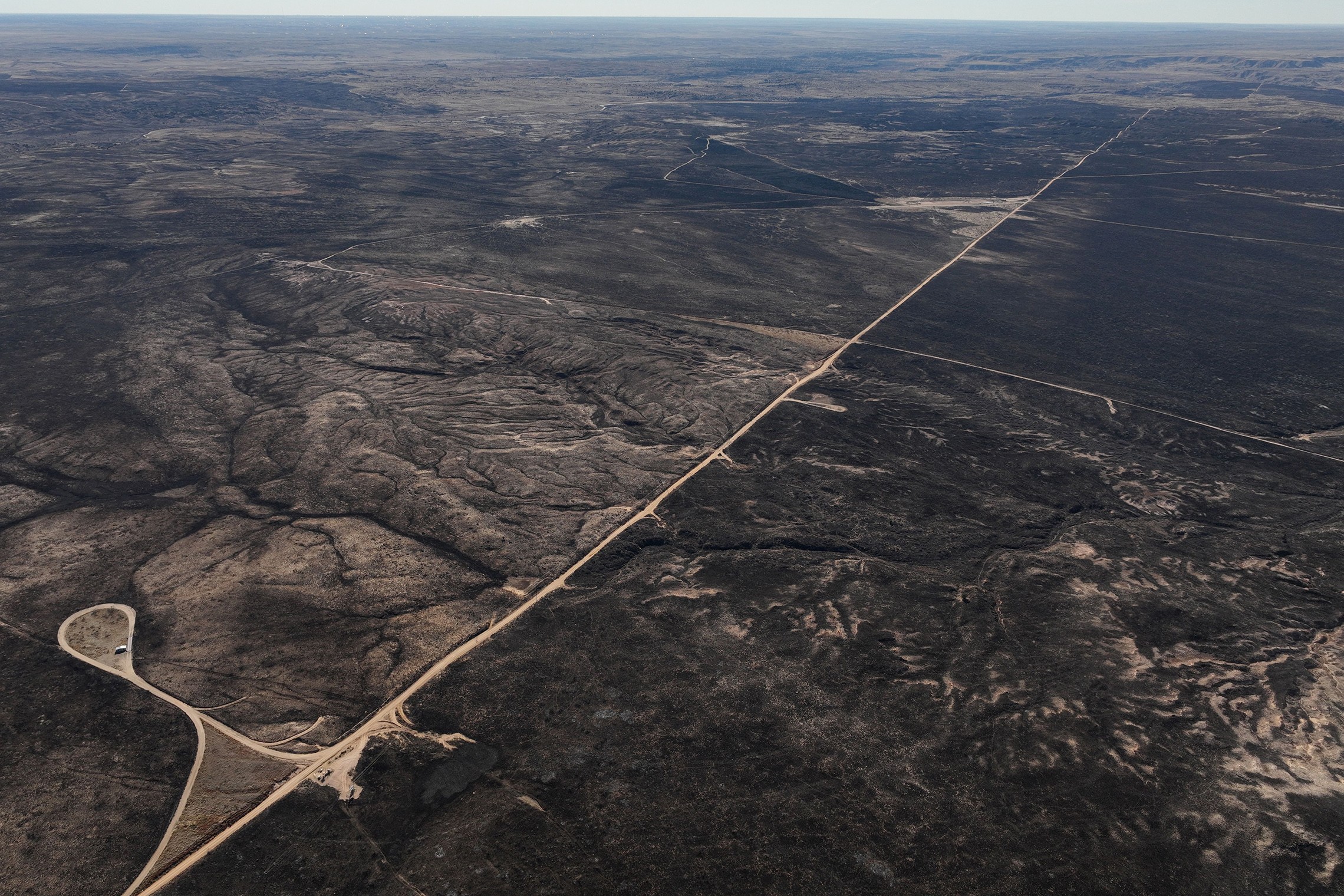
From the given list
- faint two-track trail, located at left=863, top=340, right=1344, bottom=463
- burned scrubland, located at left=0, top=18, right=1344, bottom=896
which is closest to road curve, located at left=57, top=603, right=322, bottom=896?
burned scrubland, located at left=0, top=18, right=1344, bottom=896

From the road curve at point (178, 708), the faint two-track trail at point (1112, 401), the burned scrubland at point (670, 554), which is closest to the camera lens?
the road curve at point (178, 708)

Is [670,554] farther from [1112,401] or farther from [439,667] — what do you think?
[1112,401]

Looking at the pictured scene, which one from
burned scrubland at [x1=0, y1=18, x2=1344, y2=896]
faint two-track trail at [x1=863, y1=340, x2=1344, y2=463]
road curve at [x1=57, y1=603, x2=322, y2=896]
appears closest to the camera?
road curve at [x1=57, y1=603, x2=322, y2=896]

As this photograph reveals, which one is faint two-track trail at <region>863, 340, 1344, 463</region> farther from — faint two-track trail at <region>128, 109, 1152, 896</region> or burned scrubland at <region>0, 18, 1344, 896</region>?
faint two-track trail at <region>128, 109, 1152, 896</region>

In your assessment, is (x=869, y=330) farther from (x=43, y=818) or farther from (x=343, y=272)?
(x=43, y=818)

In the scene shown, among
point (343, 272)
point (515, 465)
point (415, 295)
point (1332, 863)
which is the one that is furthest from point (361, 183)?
point (1332, 863)

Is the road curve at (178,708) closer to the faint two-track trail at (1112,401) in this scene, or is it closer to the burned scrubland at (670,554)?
the burned scrubland at (670,554)

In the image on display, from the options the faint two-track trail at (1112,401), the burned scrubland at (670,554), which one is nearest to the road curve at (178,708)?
the burned scrubland at (670,554)

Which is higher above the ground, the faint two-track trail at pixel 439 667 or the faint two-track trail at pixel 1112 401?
the faint two-track trail at pixel 1112 401
